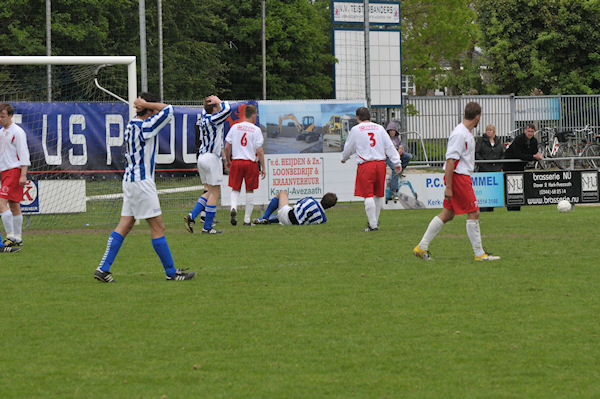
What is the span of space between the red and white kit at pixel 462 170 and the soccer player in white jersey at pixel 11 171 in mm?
6054

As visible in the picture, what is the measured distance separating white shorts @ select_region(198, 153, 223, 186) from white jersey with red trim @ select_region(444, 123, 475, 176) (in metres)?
5.66

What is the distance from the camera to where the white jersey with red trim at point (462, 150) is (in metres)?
11.3

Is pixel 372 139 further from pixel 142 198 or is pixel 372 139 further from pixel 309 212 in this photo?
pixel 142 198

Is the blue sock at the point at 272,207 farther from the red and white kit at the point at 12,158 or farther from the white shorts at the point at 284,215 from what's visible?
the red and white kit at the point at 12,158

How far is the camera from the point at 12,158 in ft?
45.2

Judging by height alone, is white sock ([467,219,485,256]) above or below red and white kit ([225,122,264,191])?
below

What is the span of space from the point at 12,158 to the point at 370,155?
5.43 m

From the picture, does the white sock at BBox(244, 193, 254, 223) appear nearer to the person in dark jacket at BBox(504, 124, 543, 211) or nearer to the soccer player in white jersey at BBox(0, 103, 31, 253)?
the soccer player in white jersey at BBox(0, 103, 31, 253)

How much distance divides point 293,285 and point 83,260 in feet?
12.2

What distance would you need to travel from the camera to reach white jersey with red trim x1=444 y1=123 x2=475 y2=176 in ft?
37.0

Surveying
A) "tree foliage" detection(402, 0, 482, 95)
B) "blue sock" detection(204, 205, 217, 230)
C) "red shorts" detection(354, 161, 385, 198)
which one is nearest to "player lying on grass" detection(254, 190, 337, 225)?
"red shorts" detection(354, 161, 385, 198)

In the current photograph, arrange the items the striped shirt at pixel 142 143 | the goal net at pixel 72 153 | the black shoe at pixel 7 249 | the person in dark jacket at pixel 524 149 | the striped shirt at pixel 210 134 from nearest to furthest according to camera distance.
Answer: the striped shirt at pixel 142 143
the black shoe at pixel 7 249
the striped shirt at pixel 210 134
the goal net at pixel 72 153
the person in dark jacket at pixel 524 149

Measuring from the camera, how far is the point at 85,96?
19125mm

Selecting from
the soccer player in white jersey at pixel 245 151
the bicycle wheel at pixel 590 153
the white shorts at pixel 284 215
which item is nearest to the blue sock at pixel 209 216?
the soccer player in white jersey at pixel 245 151
